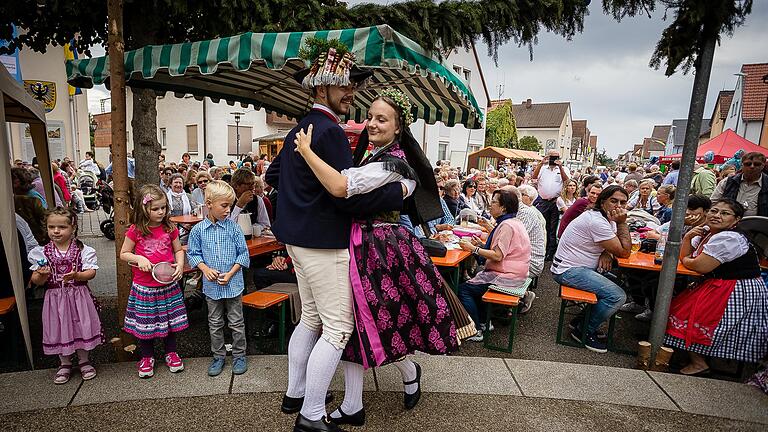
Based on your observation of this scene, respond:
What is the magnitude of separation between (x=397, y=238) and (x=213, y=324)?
1696mm

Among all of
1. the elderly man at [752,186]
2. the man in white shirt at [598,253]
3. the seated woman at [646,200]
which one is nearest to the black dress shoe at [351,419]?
the man in white shirt at [598,253]

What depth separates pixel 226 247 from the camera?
3244mm

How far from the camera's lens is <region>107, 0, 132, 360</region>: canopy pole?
3.20 m

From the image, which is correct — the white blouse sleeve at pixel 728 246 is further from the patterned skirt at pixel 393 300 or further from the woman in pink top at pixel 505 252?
the patterned skirt at pixel 393 300

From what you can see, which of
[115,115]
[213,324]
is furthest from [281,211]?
[115,115]

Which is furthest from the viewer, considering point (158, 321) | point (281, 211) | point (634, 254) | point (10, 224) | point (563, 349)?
point (634, 254)

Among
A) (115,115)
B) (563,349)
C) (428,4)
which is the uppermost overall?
(428,4)

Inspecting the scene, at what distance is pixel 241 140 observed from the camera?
80.6 feet

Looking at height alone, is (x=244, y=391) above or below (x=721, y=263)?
below

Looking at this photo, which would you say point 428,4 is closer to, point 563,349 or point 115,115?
point 115,115

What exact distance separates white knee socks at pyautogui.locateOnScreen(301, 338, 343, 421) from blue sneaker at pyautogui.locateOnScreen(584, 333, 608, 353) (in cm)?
295

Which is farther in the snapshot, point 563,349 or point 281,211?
point 563,349

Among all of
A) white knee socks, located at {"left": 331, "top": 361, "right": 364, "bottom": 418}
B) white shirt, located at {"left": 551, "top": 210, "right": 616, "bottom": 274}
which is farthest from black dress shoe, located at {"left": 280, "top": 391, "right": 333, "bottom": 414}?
white shirt, located at {"left": 551, "top": 210, "right": 616, "bottom": 274}

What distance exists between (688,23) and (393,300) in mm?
2959
